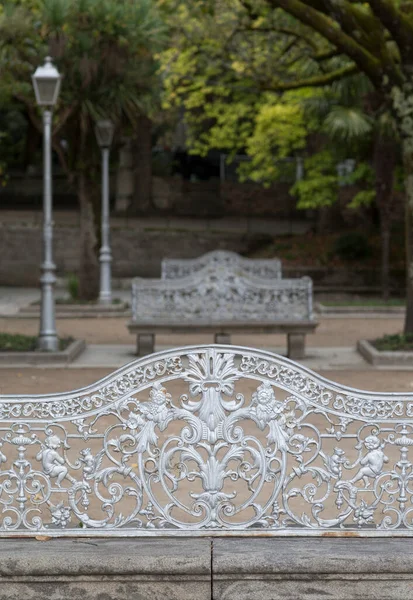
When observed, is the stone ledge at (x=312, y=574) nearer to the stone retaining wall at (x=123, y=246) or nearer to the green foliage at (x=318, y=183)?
the green foliage at (x=318, y=183)

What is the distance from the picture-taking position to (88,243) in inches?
982

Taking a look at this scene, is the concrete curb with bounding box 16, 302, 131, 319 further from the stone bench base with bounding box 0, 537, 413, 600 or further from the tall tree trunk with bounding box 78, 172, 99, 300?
the stone bench base with bounding box 0, 537, 413, 600

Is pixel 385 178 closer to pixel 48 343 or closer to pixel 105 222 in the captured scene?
pixel 105 222

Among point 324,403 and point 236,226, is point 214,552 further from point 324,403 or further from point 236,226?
point 236,226

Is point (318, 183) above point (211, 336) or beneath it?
above

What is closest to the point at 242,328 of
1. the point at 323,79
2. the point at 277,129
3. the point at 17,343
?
the point at 17,343

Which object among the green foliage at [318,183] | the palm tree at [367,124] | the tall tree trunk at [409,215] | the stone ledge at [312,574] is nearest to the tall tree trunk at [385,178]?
the palm tree at [367,124]

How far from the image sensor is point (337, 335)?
19.8 m

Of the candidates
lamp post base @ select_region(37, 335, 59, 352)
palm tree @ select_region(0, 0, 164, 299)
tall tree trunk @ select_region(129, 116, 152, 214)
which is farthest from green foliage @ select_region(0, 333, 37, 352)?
tall tree trunk @ select_region(129, 116, 152, 214)

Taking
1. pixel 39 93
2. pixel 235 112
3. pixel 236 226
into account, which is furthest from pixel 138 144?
pixel 39 93

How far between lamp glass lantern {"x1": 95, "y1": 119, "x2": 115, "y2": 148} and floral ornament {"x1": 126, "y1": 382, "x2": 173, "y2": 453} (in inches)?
739

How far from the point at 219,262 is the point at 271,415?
1578 cm

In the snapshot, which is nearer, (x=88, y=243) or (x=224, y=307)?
(x=224, y=307)

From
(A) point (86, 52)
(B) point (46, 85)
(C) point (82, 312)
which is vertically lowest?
(C) point (82, 312)
